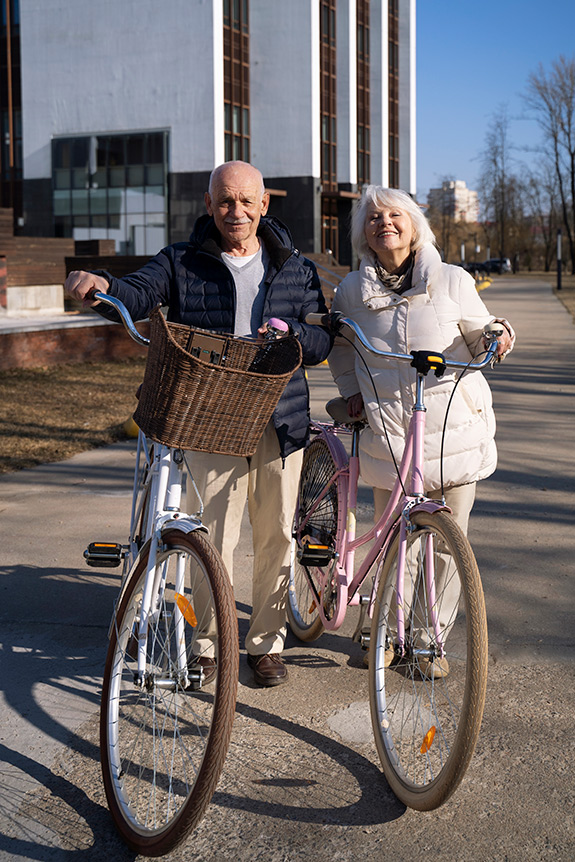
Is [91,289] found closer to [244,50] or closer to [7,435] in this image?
[7,435]

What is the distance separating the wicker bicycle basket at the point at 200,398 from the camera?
9.39 ft

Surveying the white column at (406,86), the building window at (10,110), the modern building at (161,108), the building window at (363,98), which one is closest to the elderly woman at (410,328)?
the modern building at (161,108)

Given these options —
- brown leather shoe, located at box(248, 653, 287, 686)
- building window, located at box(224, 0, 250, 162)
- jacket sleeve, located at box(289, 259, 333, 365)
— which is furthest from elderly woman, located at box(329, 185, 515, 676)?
building window, located at box(224, 0, 250, 162)

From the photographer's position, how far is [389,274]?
148 inches

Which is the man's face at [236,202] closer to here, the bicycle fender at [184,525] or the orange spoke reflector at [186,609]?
the bicycle fender at [184,525]

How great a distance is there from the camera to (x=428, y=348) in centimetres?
367

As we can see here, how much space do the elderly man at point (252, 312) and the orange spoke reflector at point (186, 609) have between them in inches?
33.3

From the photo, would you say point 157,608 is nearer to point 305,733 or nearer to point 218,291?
point 305,733

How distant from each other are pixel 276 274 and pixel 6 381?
31.9 feet

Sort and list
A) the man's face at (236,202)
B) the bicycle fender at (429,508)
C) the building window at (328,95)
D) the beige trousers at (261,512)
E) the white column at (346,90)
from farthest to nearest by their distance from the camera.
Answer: the white column at (346,90), the building window at (328,95), the beige trousers at (261,512), the man's face at (236,202), the bicycle fender at (429,508)

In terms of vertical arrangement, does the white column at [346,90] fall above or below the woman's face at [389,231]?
above

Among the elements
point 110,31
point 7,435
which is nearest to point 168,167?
point 110,31

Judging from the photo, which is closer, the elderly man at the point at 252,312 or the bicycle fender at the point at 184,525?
the bicycle fender at the point at 184,525

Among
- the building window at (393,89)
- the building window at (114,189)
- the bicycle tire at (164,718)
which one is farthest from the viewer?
the building window at (393,89)
